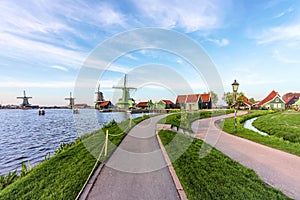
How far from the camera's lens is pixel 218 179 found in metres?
5.37

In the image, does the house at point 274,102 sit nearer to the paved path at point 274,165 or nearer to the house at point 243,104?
the house at point 243,104

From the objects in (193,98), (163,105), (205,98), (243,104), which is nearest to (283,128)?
(193,98)

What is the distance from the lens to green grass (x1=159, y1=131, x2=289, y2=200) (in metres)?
4.48

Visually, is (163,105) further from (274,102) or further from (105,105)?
(274,102)

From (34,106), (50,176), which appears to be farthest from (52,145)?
(34,106)

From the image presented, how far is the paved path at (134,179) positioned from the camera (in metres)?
4.55

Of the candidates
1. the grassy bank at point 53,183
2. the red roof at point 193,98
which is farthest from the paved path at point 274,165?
the red roof at point 193,98

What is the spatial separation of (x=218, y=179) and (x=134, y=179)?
2.51 meters

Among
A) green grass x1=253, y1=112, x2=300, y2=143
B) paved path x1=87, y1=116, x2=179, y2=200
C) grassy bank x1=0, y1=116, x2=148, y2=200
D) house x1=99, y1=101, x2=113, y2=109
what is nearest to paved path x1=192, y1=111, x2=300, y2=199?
paved path x1=87, y1=116, x2=179, y2=200

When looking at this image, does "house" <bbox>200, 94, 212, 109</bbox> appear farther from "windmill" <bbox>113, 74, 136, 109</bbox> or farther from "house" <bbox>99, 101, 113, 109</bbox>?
"house" <bbox>99, 101, 113, 109</bbox>

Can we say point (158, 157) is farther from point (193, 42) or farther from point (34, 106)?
point (34, 106)

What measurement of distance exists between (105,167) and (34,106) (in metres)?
153

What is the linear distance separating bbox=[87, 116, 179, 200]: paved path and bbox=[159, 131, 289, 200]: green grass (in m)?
0.50

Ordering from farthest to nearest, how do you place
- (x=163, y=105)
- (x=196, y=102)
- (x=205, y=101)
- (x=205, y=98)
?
(x=163, y=105) → (x=205, y=98) → (x=205, y=101) → (x=196, y=102)
